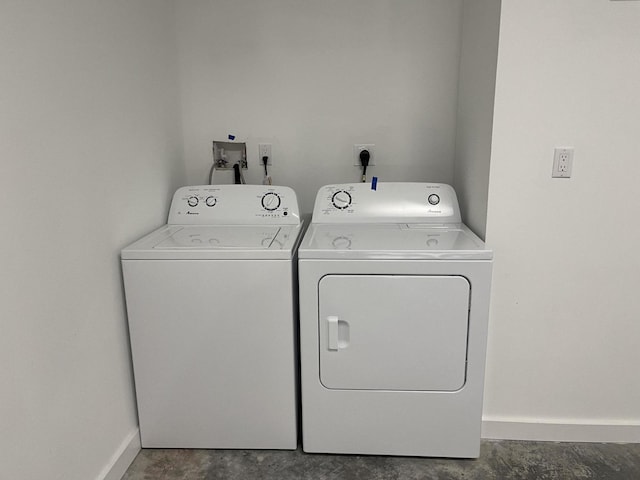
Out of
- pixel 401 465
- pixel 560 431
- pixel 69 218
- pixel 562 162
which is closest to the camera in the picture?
pixel 69 218

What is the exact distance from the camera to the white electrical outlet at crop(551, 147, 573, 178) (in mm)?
1665

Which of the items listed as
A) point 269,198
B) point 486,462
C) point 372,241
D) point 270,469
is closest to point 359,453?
point 270,469

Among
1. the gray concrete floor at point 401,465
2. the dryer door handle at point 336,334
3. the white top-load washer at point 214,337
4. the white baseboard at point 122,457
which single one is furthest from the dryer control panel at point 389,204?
the white baseboard at point 122,457

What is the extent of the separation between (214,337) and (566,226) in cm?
134

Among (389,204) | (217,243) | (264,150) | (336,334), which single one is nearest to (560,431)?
(336,334)

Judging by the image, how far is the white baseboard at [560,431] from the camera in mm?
1881

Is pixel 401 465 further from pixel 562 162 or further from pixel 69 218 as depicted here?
pixel 69 218

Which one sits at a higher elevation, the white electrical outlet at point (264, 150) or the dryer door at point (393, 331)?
the white electrical outlet at point (264, 150)

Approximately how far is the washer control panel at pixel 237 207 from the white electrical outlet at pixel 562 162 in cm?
103

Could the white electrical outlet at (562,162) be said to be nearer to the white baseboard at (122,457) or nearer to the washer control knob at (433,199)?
the washer control knob at (433,199)

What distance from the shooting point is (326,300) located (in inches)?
65.9

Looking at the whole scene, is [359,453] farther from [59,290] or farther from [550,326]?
[59,290]

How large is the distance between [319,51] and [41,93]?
1335 millimetres

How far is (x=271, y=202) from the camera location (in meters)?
2.10
